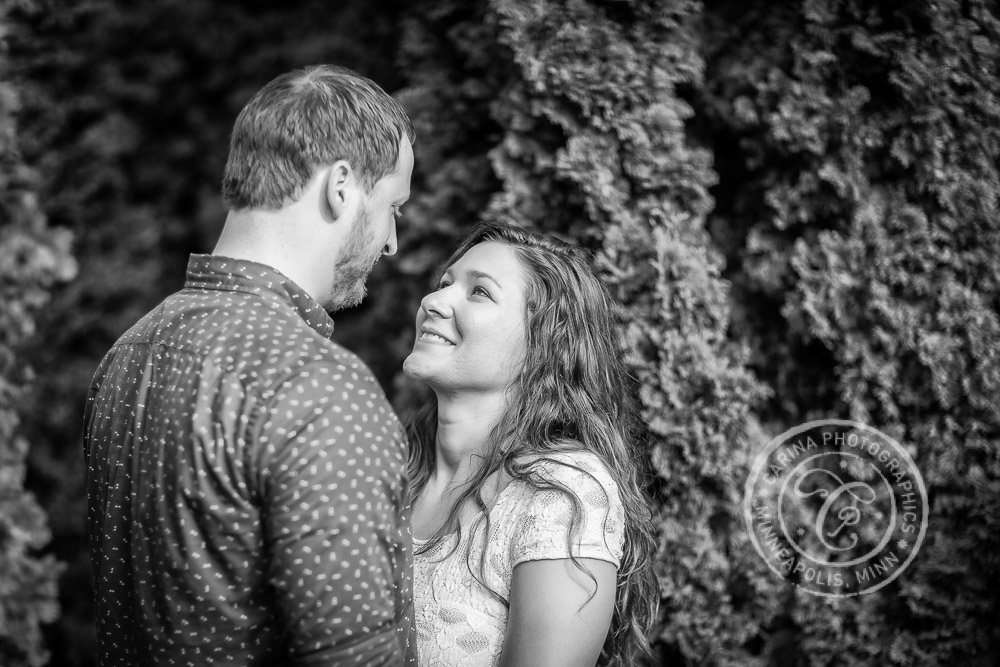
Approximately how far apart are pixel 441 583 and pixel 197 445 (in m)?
0.94

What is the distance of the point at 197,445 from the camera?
140 centimetres

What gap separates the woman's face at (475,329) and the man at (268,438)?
65 centimetres

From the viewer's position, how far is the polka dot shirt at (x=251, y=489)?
135 centimetres

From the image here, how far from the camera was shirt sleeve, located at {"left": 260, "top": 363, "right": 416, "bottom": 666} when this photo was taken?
1336mm

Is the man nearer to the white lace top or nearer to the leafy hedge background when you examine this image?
the white lace top

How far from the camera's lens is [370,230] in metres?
1.69

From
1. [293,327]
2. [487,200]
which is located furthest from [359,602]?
[487,200]

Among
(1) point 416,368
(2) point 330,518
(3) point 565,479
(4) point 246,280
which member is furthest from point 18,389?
(2) point 330,518

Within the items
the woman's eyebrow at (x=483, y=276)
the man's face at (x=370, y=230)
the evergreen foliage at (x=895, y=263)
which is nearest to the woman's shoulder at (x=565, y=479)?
the woman's eyebrow at (x=483, y=276)

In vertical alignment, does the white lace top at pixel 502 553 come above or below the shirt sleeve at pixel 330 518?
below

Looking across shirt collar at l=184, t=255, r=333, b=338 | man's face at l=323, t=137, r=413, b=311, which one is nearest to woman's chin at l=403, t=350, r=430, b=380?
man's face at l=323, t=137, r=413, b=311

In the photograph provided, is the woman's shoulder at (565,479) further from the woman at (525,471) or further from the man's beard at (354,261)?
the man's beard at (354,261)

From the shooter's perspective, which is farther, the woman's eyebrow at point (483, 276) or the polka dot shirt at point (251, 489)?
the woman's eyebrow at point (483, 276)

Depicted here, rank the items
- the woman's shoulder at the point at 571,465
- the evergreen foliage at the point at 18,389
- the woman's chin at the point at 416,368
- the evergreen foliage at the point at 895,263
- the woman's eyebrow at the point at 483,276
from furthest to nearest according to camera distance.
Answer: the evergreen foliage at the point at 18,389, the evergreen foliage at the point at 895,263, the woman's eyebrow at the point at 483,276, the woman's chin at the point at 416,368, the woman's shoulder at the point at 571,465
